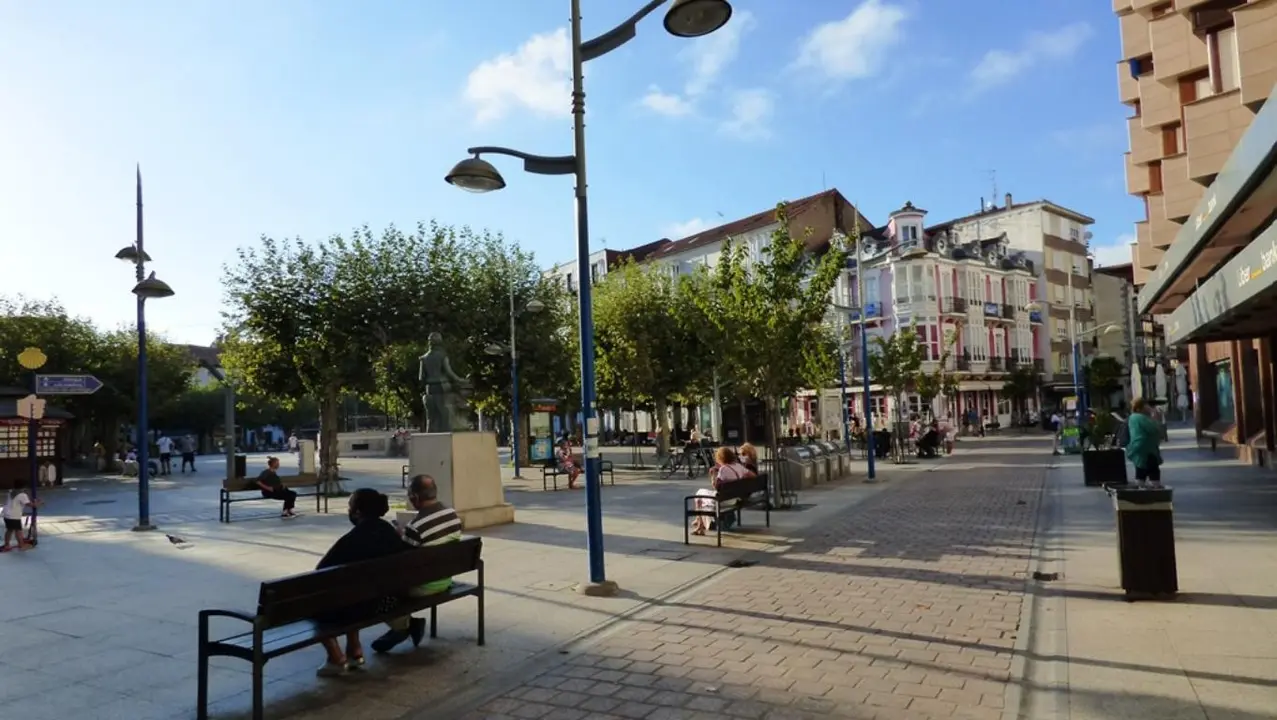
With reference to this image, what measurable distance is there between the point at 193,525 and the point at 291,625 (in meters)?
12.1

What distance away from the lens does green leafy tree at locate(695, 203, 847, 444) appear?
49.1 ft

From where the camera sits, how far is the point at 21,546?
13188 millimetres

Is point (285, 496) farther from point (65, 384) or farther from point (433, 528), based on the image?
point (433, 528)

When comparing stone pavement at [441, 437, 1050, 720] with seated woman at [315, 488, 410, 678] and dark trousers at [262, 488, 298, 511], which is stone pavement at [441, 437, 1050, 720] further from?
dark trousers at [262, 488, 298, 511]

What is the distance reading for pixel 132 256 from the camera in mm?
16078

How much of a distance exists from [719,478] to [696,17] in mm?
6679

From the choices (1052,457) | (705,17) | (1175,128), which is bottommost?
(1052,457)

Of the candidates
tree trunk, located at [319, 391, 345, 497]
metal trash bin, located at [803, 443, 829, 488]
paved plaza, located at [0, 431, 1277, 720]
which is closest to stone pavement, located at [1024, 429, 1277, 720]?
paved plaza, located at [0, 431, 1277, 720]

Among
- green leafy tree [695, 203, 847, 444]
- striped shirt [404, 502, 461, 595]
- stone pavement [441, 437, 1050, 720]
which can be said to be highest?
green leafy tree [695, 203, 847, 444]

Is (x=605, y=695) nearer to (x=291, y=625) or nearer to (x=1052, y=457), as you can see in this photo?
(x=291, y=625)

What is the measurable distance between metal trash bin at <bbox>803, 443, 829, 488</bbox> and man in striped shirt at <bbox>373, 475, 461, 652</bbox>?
14063 mm

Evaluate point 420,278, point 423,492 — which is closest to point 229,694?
point 423,492

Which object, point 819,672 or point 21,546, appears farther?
point 21,546

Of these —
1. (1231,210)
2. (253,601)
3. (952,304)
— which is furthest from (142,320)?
(952,304)
